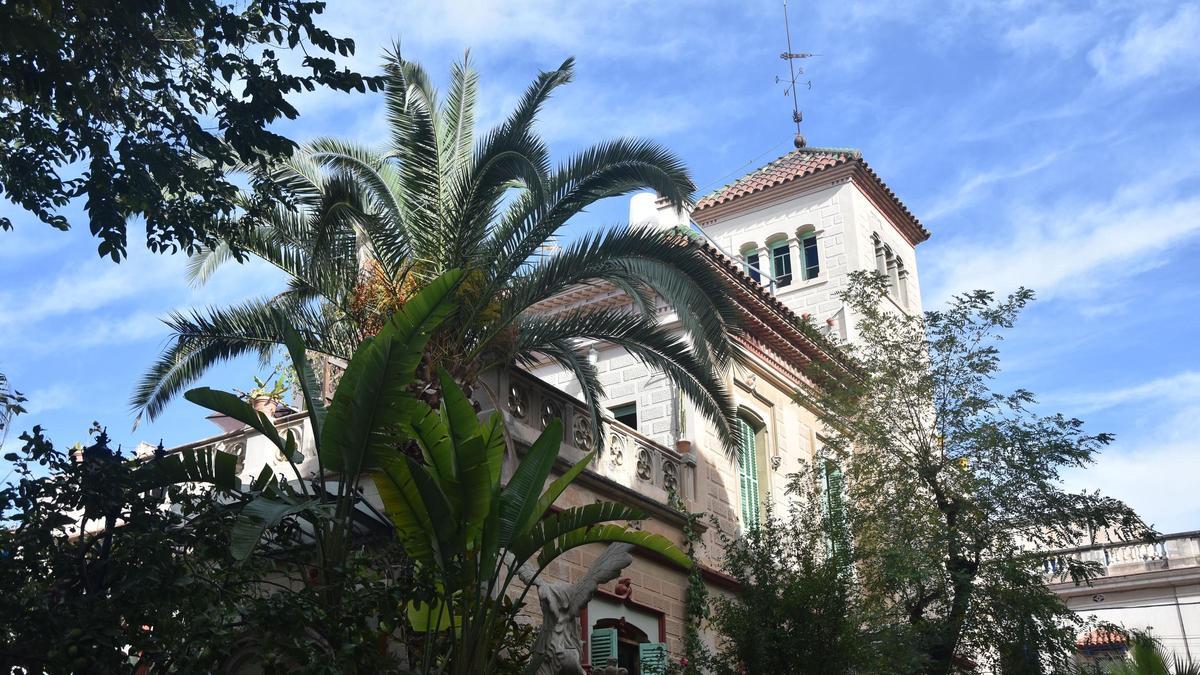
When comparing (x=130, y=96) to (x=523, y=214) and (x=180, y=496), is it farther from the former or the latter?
(x=523, y=214)

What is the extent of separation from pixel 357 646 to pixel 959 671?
972cm

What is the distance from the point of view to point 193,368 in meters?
14.4

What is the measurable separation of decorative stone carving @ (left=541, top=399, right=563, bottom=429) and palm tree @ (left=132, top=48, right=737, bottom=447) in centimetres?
157

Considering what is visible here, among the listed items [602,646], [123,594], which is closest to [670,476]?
[602,646]

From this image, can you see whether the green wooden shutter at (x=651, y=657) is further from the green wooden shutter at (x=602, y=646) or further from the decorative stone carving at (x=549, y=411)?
the decorative stone carving at (x=549, y=411)

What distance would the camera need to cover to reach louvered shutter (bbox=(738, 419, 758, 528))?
19.4 metres

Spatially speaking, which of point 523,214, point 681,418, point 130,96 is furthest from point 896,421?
point 130,96

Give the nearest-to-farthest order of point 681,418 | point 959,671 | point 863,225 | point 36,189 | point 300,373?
1. point 36,189
2. point 300,373
3. point 959,671
4. point 681,418
5. point 863,225

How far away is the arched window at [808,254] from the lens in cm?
2702

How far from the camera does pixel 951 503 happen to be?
55.5ft

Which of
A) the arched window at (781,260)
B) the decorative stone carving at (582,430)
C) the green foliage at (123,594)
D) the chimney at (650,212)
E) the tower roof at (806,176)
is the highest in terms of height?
the tower roof at (806,176)

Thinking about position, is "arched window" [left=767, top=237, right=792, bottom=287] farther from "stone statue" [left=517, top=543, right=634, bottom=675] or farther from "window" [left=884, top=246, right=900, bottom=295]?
"stone statue" [left=517, top=543, right=634, bottom=675]

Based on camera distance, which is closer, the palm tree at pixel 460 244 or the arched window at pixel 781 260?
the palm tree at pixel 460 244

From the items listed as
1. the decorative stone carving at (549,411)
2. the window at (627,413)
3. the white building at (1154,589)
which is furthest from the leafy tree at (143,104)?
the white building at (1154,589)
